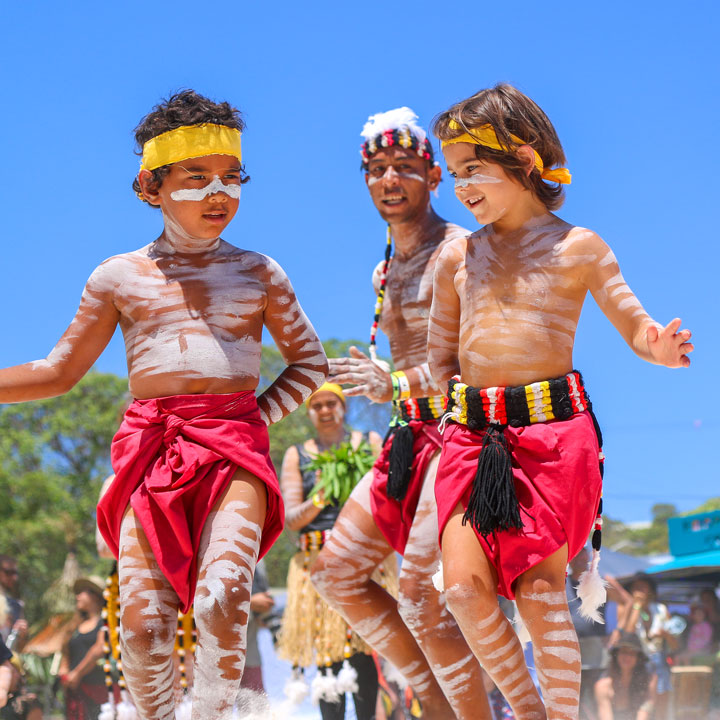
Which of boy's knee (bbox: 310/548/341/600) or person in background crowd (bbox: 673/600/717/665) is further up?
boy's knee (bbox: 310/548/341/600)

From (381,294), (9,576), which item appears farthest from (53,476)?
(381,294)

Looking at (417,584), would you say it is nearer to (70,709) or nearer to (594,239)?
(594,239)

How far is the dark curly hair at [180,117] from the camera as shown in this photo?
319 cm

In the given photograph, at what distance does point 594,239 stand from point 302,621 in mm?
3706

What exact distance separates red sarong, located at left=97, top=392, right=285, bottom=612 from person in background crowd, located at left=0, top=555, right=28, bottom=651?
4.15 meters

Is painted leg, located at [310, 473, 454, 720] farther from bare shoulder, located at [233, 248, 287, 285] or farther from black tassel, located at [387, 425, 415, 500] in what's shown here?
bare shoulder, located at [233, 248, 287, 285]

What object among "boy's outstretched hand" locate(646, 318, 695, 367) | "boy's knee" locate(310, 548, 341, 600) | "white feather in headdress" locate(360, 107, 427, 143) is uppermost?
"white feather in headdress" locate(360, 107, 427, 143)

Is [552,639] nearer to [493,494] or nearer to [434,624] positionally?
[493,494]

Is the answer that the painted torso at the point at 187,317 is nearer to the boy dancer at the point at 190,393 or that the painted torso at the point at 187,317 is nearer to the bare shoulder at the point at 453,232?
the boy dancer at the point at 190,393

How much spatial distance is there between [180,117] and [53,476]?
13.0 metres

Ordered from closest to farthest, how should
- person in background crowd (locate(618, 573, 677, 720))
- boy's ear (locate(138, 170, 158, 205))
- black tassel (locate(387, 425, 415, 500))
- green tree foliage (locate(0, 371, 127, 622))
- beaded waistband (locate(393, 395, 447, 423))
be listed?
1. boy's ear (locate(138, 170, 158, 205))
2. black tassel (locate(387, 425, 415, 500))
3. beaded waistband (locate(393, 395, 447, 423))
4. person in background crowd (locate(618, 573, 677, 720))
5. green tree foliage (locate(0, 371, 127, 622))

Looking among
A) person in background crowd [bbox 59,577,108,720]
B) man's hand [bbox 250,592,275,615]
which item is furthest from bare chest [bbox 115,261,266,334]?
man's hand [bbox 250,592,275,615]

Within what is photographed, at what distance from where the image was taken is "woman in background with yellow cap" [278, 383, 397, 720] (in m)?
5.68

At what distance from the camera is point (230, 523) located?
9.49 ft
